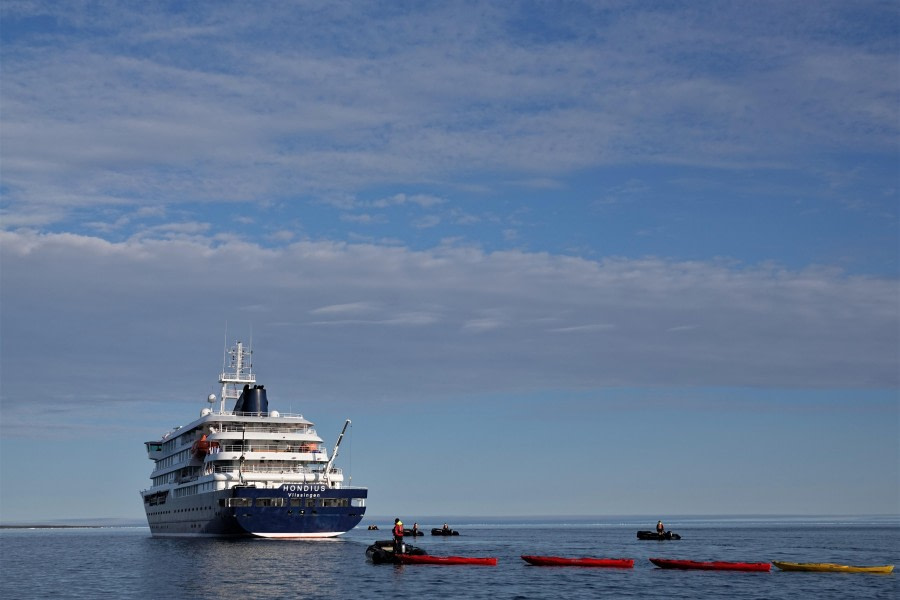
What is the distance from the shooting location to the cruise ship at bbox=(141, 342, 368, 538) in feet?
299

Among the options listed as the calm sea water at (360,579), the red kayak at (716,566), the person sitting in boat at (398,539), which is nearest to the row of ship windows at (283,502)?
the calm sea water at (360,579)

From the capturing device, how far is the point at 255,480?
316ft

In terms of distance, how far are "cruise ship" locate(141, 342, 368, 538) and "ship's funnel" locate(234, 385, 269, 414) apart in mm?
109

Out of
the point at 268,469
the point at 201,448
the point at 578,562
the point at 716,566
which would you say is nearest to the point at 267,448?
the point at 268,469

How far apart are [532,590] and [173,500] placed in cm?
6814

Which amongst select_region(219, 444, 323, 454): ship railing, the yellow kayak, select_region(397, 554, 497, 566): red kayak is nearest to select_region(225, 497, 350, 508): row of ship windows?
select_region(219, 444, 323, 454): ship railing

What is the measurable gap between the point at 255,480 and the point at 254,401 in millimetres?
15584

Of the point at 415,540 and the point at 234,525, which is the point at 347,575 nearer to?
the point at 234,525

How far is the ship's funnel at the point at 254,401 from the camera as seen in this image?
110 meters

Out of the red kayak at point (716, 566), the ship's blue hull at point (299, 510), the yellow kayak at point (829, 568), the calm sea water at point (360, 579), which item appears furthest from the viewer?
the ship's blue hull at point (299, 510)

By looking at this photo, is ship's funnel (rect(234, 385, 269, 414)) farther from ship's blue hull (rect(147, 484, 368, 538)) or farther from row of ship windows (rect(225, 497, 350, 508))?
row of ship windows (rect(225, 497, 350, 508))

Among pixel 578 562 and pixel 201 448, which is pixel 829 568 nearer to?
pixel 578 562

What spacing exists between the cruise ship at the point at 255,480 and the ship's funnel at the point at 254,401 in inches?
4.3

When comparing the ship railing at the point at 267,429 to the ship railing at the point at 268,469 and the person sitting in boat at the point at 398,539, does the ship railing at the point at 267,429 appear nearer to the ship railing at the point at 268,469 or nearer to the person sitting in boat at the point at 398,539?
the ship railing at the point at 268,469
